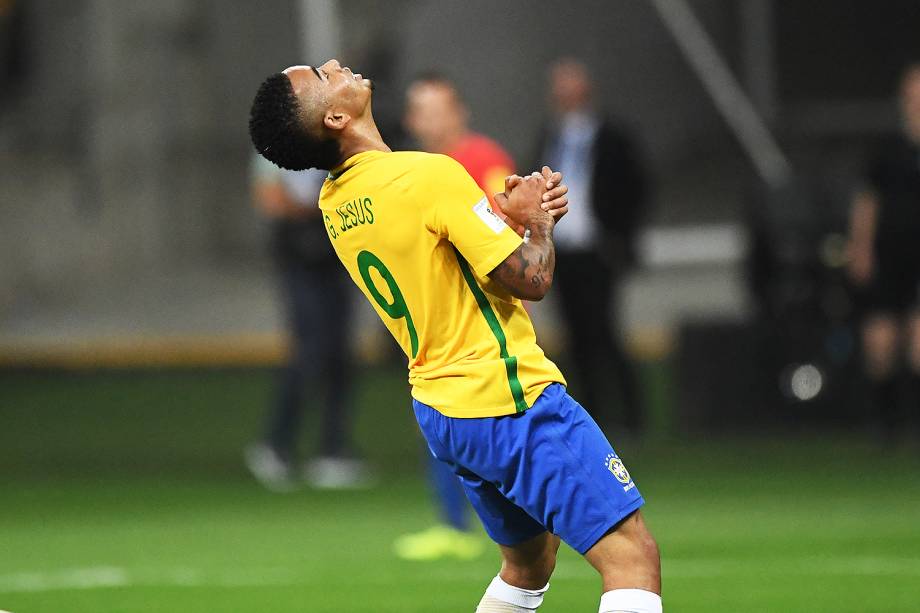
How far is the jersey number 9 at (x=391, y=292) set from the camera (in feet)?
17.5

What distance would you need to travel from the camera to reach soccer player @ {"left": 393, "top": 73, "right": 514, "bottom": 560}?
8.80 m

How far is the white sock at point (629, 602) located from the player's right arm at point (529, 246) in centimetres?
82

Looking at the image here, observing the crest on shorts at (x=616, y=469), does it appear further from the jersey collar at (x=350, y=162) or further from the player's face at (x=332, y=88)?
the player's face at (x=332, y=88)

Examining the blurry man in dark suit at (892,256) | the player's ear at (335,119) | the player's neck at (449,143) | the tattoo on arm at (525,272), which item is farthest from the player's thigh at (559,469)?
the blurry man in dark suit at (892,256)

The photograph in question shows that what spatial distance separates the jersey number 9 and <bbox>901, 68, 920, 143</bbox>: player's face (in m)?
7.98

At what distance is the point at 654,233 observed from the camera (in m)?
17.3

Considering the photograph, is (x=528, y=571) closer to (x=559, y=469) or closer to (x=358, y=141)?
(x=559, y=469)

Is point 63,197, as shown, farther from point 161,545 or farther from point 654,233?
point 161,545

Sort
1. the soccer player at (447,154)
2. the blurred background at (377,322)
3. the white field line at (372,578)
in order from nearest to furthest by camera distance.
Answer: the white field line at (372,578)
the soccer player at (447,154)
the blurred background at (377,322)

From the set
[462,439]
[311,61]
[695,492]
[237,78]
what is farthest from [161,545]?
[237,78]

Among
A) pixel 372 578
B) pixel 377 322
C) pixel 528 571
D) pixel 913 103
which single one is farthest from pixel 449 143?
pixel 377 322

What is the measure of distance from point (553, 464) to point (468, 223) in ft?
2.25

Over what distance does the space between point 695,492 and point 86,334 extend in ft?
30.8

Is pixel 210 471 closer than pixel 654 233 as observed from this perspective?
Yes
